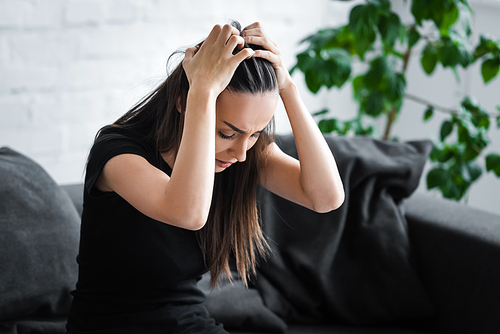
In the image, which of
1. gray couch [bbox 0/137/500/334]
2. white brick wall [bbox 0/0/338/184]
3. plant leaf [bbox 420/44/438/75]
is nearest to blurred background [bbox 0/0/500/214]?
white brick wall [bbox 0/0/338/184]

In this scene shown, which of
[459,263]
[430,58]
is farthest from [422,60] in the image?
[459,263]

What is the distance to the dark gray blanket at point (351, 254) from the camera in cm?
142

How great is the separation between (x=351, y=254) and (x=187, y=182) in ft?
2.64

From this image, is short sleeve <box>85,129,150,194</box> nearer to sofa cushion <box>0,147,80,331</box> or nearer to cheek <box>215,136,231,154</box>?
cheek <box>215,136,231,154</box>

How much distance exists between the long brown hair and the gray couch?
27 centimetres

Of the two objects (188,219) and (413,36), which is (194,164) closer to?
(188,219)

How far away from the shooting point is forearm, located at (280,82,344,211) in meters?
1.04

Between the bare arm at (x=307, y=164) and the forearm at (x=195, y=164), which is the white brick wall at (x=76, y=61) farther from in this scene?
the forearm at (x=195, y=164)

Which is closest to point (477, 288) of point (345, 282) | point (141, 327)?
point (345, 282)

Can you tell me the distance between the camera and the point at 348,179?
1.48 meters

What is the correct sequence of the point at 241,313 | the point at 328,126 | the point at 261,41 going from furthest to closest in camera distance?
the point at 328,126, the point at 241,313, the point at 261,41

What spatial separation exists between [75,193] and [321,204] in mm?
770

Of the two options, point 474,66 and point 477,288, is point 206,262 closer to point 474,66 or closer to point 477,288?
point 477,288

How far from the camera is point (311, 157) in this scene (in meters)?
1.05
